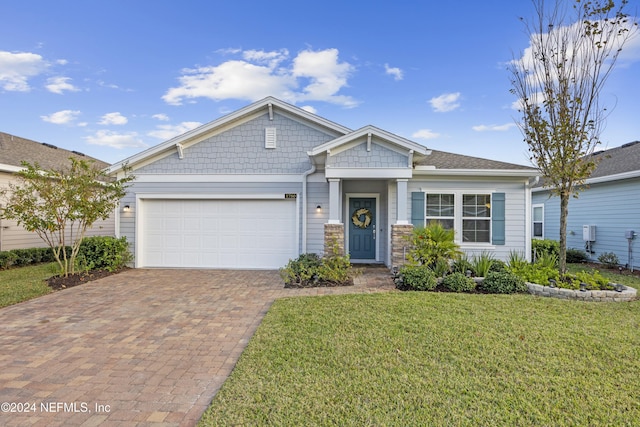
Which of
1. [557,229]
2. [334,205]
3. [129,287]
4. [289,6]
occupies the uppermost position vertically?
[289,6]

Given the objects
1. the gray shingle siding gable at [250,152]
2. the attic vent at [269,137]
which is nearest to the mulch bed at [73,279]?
the gray shingle siding gable at [250,152]

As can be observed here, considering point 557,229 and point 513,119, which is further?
point 557,229

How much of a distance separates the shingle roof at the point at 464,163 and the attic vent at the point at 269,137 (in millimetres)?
4286

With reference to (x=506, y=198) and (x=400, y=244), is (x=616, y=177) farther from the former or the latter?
(x=400, y=244)

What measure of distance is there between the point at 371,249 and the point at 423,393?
7765 millimetres

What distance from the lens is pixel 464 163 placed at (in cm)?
991

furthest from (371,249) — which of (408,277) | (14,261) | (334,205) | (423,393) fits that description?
(14,261)

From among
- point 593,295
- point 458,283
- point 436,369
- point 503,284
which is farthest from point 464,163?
point 436,369

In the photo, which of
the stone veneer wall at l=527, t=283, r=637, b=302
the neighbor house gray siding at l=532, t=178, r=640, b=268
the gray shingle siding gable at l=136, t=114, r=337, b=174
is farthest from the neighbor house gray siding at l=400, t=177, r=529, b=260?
the gray shingle siding gable at l=136, t=114, r=337, b=174

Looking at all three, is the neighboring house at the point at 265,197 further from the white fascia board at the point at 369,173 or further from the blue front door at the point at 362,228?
the white fascia board at the point at 369,173

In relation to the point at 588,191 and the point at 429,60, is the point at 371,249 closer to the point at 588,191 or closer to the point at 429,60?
the point at 429,60

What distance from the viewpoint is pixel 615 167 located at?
11023 millimetres

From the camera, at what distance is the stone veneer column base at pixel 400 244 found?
8.31m

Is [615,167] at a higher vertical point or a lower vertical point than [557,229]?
higher
